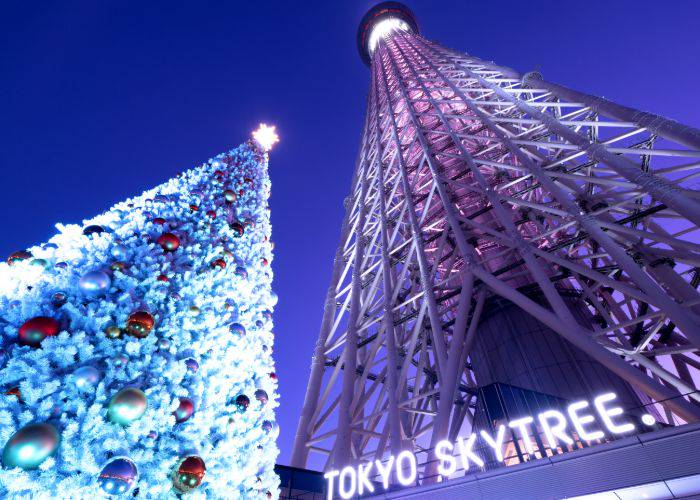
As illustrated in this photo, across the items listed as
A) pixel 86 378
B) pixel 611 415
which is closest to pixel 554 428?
pixel 611 415

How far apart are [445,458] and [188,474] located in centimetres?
502

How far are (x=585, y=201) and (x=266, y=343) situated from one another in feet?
39.7

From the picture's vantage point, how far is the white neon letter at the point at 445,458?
278 inches

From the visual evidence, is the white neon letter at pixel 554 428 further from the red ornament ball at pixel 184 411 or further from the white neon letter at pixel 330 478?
the red ornament ball at pixel 184 411

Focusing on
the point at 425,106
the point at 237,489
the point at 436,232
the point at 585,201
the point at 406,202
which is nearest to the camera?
the point at 237,489

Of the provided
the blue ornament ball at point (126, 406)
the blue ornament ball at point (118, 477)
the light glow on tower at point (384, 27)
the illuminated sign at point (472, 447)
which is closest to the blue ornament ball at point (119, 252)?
the blue ornament ball at point (126, 406)

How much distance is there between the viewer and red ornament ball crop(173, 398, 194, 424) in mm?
3891

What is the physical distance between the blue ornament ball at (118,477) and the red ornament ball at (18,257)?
8.46 feet

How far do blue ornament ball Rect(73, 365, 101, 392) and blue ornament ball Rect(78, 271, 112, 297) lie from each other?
91 centimetres

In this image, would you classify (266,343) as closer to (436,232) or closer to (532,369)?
(532,369)

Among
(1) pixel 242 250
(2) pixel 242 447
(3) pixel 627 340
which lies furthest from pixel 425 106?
(2) pixel 242 447

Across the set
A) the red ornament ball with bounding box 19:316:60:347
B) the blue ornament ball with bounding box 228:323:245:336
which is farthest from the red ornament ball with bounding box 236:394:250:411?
the red ornament ball with bounding box 19:316:60:347

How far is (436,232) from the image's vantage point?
17.0 meters

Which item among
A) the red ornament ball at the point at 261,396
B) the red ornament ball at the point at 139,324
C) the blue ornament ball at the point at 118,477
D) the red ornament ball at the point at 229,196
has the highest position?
the red ornament ball at the point at 229,196
